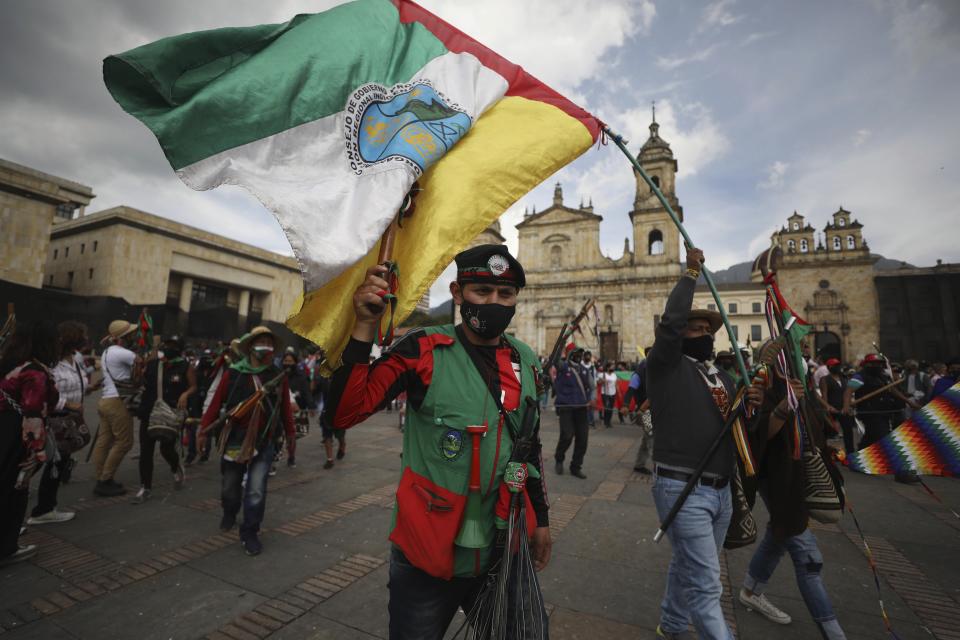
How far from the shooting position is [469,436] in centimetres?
173

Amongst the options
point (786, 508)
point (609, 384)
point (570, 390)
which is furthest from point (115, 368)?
point (609, 384)

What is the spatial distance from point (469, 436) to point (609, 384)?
13.4 metres

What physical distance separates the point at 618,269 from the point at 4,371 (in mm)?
42693

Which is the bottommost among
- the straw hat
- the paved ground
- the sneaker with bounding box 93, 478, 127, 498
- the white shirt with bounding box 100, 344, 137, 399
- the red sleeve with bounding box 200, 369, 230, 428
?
the paved ground

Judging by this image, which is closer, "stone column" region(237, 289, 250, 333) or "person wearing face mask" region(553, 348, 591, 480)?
"person wearing face mask" region(553, 348, 591, 480)

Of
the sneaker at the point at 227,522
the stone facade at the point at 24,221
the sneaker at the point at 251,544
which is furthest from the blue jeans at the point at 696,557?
the stone facade at the point at 24,221

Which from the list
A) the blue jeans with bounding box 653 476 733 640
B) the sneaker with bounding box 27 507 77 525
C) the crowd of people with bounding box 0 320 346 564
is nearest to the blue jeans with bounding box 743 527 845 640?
the blue jeans with bounding box 653 476 733 640

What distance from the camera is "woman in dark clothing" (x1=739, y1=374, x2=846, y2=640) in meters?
2.76

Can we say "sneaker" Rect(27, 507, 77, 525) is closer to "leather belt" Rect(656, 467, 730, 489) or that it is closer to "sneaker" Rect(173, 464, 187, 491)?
"sneaker" Rect(173, 464, 187, 491)

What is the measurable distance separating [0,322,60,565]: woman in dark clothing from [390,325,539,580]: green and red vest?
416 centimetres

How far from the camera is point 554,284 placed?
44.0 meters

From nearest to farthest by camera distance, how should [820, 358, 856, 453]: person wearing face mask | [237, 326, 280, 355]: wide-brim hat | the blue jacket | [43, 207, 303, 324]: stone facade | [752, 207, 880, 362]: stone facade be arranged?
[237, 326, 280, 355]: wide-brim hat, the blue jacket, [820, 358, 856, 453]: person wearing face mask, [43, 207, 303, 324]: stone facade, [752, 207, 880, 362]: stone facade

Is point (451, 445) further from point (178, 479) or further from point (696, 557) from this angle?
point (178, 479)

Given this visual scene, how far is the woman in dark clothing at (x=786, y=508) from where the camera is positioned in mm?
2756
